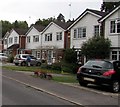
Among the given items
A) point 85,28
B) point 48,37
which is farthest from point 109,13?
point 48,37

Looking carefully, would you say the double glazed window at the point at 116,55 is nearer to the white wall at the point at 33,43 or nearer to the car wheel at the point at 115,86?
the car wheel at the point at 115,86

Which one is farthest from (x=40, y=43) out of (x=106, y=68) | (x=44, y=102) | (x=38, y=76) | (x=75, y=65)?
(x=44, y=102)

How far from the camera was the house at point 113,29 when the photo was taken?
29844 mm

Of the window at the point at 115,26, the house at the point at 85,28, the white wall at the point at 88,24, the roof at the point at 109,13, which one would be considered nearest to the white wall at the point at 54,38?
the house at the point at 85,28

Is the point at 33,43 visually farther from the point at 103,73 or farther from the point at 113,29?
the point at 103,73

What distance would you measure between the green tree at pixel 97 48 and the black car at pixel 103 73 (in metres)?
13.0

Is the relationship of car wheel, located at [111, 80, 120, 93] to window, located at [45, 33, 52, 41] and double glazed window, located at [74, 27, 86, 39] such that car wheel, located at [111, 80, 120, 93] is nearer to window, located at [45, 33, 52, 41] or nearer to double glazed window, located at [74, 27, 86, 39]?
double glazed window, located at [74, 27, 86, 39]

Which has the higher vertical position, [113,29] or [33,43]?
[113,29]

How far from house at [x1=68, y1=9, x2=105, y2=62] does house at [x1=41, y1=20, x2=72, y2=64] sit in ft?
10.1

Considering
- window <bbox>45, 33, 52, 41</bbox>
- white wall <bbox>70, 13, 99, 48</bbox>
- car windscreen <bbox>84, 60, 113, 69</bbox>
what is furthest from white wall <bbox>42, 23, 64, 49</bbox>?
car windscreen <bbox>84, 60, 113, 69</bbox>

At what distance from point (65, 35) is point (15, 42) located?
71.5 ft

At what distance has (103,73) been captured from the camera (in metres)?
14.6

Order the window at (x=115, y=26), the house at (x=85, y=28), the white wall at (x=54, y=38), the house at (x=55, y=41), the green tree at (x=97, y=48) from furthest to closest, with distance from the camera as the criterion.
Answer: the white wall at (x=54, y=38), the house at (x=55, y=41), the house at (x=85, y=28), the window at (x=115, y=26), the green tree at (x=97, y=48)

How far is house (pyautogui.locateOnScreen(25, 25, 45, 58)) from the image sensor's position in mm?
50447
